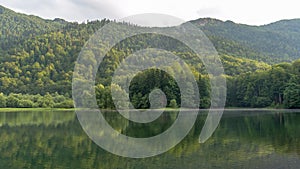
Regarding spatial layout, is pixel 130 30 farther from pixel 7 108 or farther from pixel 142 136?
pixel 142 136

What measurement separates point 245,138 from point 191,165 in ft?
39.9

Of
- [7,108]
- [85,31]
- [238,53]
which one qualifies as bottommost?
[7,108]

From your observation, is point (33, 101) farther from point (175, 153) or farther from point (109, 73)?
point (175, 153)

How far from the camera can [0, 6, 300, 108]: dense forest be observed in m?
83.6

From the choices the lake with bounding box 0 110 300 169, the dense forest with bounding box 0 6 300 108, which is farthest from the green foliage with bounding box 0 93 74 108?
the lake with bounding box 0 110 300 169

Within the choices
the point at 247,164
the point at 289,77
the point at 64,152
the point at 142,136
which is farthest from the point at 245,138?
the point at 289,77

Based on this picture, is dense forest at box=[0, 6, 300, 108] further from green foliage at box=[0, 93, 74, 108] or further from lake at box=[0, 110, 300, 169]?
lake at box=[0, 110, 300, 169]

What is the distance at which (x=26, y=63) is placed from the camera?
4953 inches

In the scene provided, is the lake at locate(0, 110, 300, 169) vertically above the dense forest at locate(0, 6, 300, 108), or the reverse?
the dense forest at locate(0, 6, 300, 108)

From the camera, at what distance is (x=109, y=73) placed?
12056 centimetres

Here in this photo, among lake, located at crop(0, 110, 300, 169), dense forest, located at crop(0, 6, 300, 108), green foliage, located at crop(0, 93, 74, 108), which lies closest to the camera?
lake, located at crop(0, 110, 300, 169)

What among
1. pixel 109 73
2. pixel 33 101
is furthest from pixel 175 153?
pixel 109 73

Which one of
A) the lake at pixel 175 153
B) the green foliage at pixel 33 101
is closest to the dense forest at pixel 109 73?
the green foliage at pixel 33 101

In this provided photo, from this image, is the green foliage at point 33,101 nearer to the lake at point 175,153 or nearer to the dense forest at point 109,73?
the dense forest at point 109,73
